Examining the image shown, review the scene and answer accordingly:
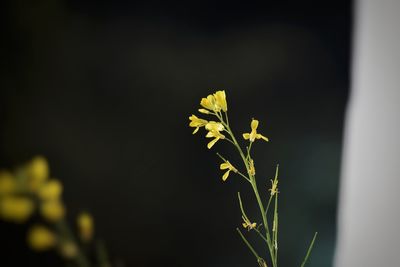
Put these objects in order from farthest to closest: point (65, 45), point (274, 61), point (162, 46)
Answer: point (274, 61), point (162, 46), point (65, 45)

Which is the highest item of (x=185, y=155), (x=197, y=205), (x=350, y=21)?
(x=350, y=21)

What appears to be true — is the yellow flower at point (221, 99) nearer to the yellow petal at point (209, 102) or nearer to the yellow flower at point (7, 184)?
the yellow petal at point (209, 102)

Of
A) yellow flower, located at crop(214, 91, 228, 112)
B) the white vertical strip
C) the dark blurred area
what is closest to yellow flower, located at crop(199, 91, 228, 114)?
yellow flower, located at crop(214, 91, 228, 112)

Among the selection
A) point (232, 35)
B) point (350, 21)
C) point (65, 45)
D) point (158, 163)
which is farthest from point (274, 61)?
point (65, 45)

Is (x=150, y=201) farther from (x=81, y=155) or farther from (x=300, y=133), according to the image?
(x=300, y=133)

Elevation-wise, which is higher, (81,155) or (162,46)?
(162,46)

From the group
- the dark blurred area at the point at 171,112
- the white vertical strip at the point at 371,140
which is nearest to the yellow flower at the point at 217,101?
the dark blurred area at the point at 171,112
